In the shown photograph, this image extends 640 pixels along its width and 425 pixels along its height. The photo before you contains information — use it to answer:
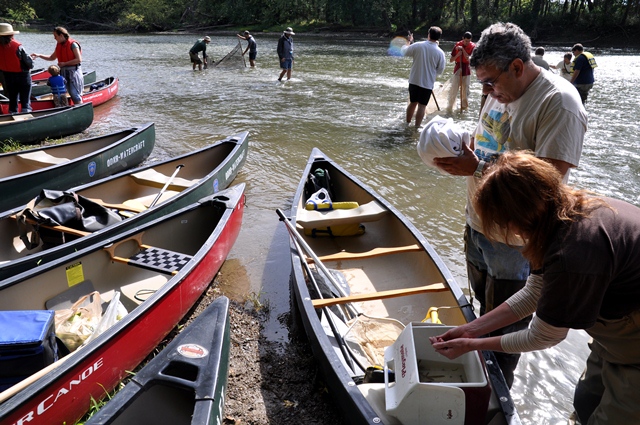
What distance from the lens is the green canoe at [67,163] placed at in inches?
223

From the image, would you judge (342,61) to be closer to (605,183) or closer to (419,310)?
(605,183)

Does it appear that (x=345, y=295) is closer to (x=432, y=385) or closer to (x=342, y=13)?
(x=432, y=385)

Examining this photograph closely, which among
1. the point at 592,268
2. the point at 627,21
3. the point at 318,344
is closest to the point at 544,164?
the point at 592,268

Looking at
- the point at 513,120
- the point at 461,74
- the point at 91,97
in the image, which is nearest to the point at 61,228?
the point at 513,120

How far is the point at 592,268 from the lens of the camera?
1562 millimetres

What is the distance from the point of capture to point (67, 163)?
6.20 meters

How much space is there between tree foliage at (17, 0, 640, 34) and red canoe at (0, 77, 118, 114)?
99.0ft

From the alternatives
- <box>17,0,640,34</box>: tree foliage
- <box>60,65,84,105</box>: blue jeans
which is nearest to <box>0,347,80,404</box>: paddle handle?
<box>60,65,84,105</box>: blue jeans

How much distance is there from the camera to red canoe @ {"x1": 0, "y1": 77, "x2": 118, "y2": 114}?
33.9ft

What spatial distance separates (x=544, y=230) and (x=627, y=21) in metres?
37.6

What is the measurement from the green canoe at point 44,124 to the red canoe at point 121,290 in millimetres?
4772

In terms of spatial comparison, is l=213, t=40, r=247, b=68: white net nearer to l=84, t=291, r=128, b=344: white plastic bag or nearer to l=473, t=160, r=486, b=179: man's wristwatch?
l=84, t=291, r=128, b=344: white plastic bag

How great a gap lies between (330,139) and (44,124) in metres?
5.00

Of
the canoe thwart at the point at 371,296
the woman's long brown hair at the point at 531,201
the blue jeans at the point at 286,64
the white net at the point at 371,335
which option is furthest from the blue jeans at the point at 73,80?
the woman's long brown hair at the point at 531,201
